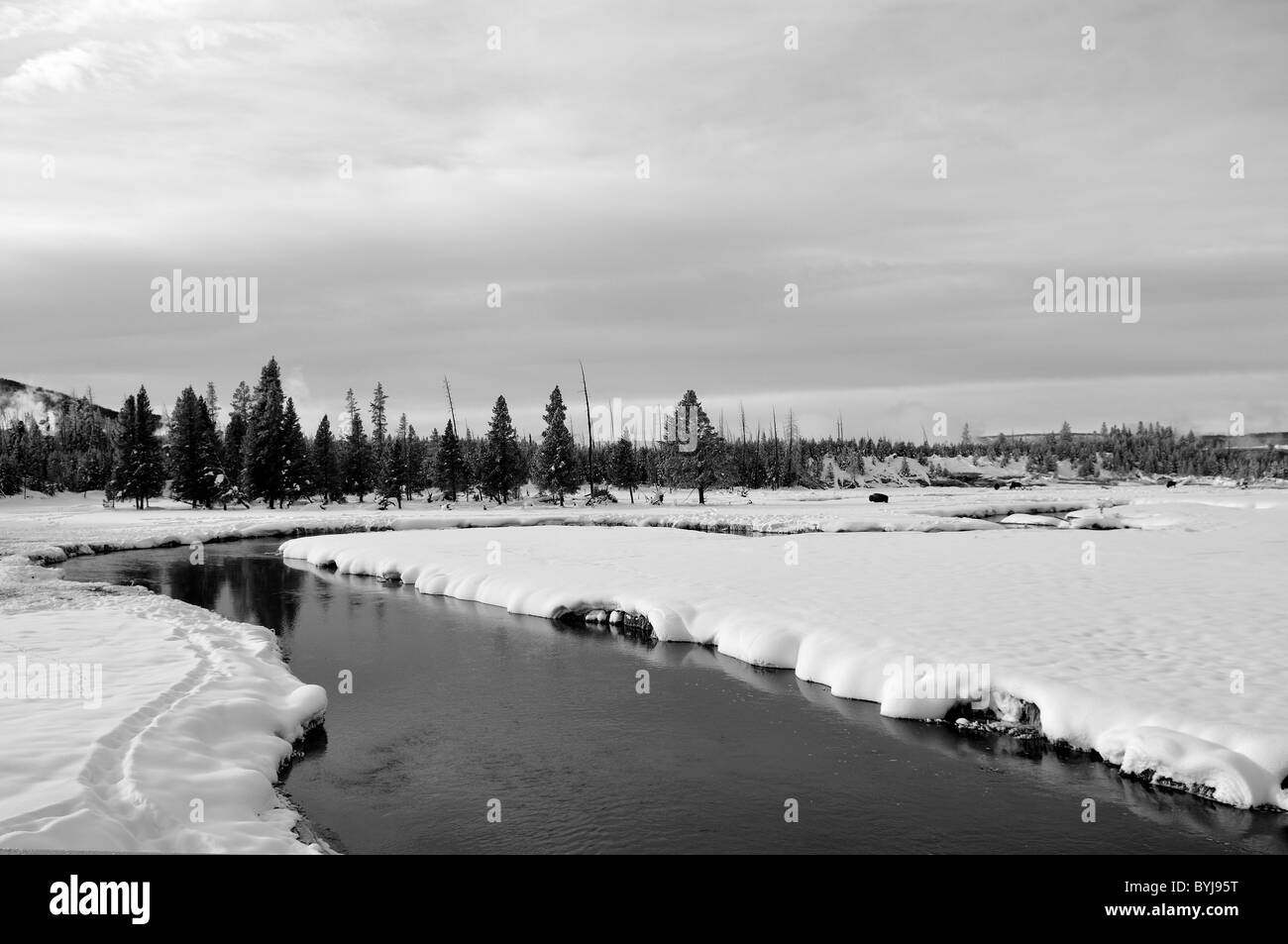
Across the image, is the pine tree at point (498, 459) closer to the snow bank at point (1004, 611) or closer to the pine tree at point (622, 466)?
the pine tree at point (622, 466)

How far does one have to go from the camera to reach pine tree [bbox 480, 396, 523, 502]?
78.1 m

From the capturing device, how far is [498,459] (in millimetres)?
78812

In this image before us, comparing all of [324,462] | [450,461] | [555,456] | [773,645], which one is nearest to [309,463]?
[324,462]

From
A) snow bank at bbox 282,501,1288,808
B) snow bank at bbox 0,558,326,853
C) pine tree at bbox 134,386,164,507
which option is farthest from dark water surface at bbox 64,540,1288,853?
pine tree at bbox 134,386,164,507

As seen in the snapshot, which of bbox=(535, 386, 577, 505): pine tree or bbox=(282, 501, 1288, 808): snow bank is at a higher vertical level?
bbox=(535, 386, 577, 505): pine tree

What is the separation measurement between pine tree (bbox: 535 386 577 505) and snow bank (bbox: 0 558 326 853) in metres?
56.2

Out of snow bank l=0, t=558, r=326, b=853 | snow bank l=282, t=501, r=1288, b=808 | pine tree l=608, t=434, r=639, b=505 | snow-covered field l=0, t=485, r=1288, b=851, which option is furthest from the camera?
pine tree l=608, t=434, r=639, b=505

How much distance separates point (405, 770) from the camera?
35.2 ft

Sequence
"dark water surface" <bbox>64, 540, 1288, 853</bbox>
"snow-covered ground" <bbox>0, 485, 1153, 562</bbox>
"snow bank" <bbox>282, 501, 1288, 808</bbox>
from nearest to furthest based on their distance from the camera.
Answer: "dark water surface" <bbox>64, 540, 1288, 853</bbox> → "snow bank" <bbox>282, 501, 1288, 808</bbox> → "snow-covered ground" <bbox>0, 485, 1153, 562</bbox>

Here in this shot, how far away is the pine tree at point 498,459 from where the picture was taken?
7806 cm

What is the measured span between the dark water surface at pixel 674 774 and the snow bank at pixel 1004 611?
596mm

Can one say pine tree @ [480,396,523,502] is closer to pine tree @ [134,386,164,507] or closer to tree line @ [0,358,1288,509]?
tree line @ [0,358,1288,509]
